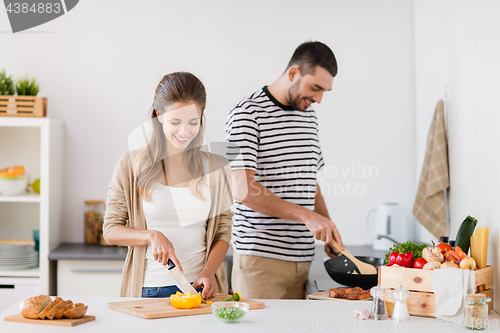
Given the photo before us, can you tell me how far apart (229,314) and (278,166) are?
70 centimetres

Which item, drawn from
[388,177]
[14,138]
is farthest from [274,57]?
[14,138]

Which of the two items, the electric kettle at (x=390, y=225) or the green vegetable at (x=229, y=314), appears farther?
the electric kettle at (x=390, y=225)

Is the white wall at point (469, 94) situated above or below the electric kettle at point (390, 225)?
above

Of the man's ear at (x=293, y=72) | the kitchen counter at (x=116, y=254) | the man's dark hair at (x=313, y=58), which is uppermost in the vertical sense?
the man's dark hair at (x=313, y=58)

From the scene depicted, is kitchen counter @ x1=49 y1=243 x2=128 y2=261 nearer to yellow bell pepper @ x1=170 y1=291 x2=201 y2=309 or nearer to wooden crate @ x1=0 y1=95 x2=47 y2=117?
wooden crate @ x1=0 y1=95 x2=47 y2=117

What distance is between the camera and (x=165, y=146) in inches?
60.1

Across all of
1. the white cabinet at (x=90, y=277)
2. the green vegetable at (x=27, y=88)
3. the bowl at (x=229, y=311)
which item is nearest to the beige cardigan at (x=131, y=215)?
the bowl at (x=229, y=311)

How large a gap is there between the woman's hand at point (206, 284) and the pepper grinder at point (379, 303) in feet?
1.44

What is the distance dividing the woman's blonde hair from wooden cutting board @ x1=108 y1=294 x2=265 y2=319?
0.32 meters

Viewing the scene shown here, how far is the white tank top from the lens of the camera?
4.74 ft

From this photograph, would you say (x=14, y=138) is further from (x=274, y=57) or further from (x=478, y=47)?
(x=478, y=47)

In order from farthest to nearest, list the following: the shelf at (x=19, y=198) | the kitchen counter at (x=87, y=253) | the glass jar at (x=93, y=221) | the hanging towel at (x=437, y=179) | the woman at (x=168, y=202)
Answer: the glass jar at (x=93, y=221) < the shelf at (x=19, y=198) < the kitchen counter at (x=87, y=253) < the hanging towel at (x=437, y=179) < the woman at (x=168, y=202)

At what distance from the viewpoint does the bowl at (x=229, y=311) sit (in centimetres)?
112

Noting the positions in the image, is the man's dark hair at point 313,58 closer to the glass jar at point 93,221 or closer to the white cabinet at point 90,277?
the white cabinet at point 90,277
